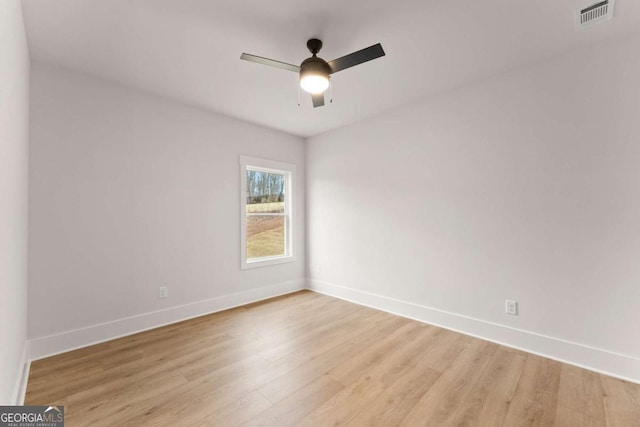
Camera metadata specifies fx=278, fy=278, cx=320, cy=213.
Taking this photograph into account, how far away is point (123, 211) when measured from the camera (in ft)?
9.83

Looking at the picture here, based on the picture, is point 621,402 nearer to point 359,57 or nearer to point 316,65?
point 359,57

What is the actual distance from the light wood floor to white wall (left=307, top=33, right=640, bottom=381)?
38 cm

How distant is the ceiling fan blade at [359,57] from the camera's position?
1.87 metres

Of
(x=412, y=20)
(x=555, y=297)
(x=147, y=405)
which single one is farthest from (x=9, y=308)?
(x=555, y=297)

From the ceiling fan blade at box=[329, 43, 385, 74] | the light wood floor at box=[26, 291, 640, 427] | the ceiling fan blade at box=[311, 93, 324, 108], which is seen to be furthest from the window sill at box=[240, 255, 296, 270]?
the ceiling fan blade at box=[329, 43, 385, 74]

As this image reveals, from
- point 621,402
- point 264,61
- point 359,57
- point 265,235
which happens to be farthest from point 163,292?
point 621,402

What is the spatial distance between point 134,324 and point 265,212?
7.32 ft

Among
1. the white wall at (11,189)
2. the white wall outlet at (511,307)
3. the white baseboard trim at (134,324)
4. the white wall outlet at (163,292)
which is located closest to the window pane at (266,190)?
the white baseboard trim at (134,324)

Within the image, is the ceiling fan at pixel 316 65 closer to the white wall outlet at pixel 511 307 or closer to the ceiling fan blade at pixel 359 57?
the ceiling fan blade at pixel 359 57

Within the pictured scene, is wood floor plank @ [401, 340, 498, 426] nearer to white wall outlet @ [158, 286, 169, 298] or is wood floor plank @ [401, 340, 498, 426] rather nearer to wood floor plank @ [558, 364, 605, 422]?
wood floor plank @ [558, 364, 605, 422]

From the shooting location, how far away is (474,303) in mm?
2996

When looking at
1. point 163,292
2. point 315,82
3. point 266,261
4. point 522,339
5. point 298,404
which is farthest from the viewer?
point 266,261

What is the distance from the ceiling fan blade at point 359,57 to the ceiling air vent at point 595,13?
4.89ft

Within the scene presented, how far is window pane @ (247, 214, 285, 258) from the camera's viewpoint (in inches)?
168
